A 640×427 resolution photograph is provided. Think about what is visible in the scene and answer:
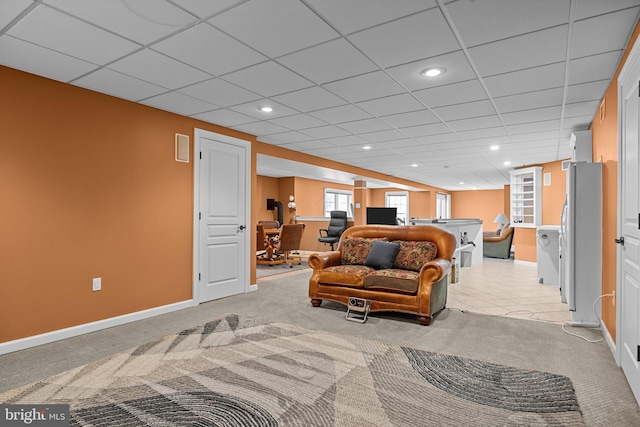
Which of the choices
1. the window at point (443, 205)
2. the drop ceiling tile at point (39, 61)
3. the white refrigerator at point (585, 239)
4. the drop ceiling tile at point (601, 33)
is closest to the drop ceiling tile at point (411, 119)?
the white refrigerator at point (585, 239)

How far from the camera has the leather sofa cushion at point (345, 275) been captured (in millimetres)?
4172

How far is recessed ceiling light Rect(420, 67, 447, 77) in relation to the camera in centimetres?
302

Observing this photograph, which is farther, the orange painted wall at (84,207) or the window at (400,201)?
the window at (400,201)

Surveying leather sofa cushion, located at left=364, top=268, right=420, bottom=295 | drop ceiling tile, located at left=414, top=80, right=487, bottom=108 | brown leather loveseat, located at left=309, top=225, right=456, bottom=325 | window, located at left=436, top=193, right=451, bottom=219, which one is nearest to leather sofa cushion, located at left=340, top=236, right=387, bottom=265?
brown leather loveseat, located at left=309, top=225, right=456, bottom=325

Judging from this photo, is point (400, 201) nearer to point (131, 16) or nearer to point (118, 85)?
point (118, 85)

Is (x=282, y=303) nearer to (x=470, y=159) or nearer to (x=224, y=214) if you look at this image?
(x=224, y=214)

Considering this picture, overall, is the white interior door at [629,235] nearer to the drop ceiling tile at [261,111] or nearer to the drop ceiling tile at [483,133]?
the drop ceiling tile at [483,133]

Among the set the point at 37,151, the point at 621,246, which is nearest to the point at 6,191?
the point at 37,151

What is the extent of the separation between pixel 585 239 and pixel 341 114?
2.92 meters

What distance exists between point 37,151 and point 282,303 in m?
3.00

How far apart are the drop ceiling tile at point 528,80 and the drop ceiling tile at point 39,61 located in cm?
350

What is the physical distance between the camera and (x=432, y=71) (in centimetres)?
306

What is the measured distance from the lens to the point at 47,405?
6.89 feet

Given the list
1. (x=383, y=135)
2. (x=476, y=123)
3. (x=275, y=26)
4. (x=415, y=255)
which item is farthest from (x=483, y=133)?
(x=275, y=26)
